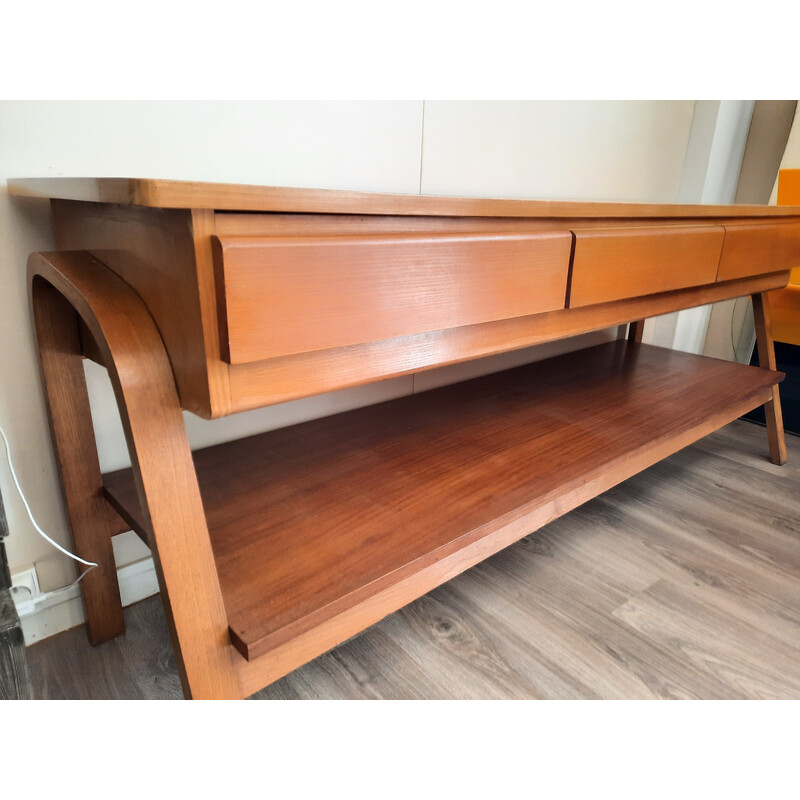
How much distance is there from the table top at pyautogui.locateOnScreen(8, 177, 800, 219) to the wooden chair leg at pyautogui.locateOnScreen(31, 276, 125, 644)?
169 millimetres

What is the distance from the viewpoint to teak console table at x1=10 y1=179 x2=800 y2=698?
1.74 feet

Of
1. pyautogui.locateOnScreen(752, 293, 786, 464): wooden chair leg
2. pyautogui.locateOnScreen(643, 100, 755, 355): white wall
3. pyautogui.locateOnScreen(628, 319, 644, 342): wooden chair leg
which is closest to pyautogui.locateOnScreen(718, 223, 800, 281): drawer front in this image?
pyautogui.locateOnScreen(752, 293, 786, 464): wooden chair leg

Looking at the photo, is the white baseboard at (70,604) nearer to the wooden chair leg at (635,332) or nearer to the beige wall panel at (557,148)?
the beige wall panel at (557,148)

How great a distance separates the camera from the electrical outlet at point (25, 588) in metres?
0.90

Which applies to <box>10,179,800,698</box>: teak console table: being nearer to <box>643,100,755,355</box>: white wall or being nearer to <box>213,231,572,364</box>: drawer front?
<box>213,231,572,364</box>: drawer front

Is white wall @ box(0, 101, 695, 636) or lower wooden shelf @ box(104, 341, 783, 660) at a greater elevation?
white wall @ box(0, 101, 695, 636)

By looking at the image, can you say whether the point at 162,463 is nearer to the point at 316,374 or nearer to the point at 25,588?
the point at 316,374

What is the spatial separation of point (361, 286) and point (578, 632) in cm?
73

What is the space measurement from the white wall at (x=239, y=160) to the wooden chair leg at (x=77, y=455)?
65 millimetres

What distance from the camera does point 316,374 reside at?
60 centimetres

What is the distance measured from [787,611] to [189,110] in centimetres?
133

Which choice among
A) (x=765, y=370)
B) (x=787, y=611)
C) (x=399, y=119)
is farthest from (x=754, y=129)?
(x=787, y=611)

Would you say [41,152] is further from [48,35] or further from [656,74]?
[656,74]

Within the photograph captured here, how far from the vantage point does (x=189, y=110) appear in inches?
34.8
